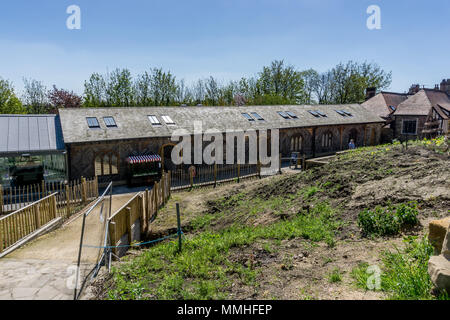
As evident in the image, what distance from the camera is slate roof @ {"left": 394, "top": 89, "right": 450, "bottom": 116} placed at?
101 ft

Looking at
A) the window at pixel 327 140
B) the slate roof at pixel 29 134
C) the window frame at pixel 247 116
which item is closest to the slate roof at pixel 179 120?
the window frame at pixel 247 116

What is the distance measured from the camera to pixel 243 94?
49.9 m

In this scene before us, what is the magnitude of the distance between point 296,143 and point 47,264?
2145 centimetres

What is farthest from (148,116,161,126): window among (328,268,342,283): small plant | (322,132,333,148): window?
(328,268,342,283): small plant

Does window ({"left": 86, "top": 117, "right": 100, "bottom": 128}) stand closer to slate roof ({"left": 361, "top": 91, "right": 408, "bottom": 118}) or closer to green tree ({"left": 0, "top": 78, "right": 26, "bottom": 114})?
green tree ({"left": 0, "top": 78, "right": 26, "bottom": 114})

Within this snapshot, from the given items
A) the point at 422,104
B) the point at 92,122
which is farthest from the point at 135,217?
the point at 422,104

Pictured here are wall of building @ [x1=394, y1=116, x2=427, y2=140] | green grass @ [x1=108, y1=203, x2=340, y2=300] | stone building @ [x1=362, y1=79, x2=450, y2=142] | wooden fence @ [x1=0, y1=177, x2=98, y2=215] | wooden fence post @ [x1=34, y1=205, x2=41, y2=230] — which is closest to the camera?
green grass @ [x1=108, y1=203, x2=340, y2=300]

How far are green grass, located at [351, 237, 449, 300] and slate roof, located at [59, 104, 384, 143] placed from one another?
1540 cm

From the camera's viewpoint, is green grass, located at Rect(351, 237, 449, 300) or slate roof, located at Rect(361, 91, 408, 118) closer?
green grass, located at Rect(351, 237, 449, 300)

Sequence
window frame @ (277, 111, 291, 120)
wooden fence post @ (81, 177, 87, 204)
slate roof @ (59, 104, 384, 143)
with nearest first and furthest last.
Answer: wooden fence post @ (81, 177, 87, 204), slate roof @ (59, 104, 384, 143), window frame @ (277, 111, 291, 120)

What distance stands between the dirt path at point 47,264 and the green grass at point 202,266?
49.1 inches

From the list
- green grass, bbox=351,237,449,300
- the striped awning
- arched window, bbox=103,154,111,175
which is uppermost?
the striped awning
